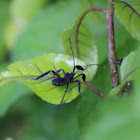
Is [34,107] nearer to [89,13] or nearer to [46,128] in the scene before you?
[46,128]

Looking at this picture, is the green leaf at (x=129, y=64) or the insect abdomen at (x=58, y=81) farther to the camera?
the insect abdomen at (x=58, y=81)

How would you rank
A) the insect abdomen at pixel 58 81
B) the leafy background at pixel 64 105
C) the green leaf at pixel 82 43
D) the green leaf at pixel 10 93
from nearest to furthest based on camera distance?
1. the leafy background at pixel 64 105
2. the insect abdomen at pixel 58 81
3. the green leaf at pixel 82 43
4. the green leaf at pixel 10 93

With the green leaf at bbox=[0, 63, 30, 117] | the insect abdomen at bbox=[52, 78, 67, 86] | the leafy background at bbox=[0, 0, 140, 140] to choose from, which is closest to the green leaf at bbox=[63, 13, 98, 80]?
the leafy background at bbox=[0, 0, 140, 140]

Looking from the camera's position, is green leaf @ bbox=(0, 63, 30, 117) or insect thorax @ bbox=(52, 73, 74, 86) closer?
insect thorax @ bbox=(52, 73, 74, 86)

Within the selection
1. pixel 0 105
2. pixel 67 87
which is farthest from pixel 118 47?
pixel 0 105

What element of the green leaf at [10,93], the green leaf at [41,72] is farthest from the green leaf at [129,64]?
the green leaf at [10,93]

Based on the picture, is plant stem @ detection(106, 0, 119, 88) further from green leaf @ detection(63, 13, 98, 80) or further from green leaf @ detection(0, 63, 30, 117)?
green leaf @ detection(0, 63, 30, 117)

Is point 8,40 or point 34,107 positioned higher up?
point 8,40

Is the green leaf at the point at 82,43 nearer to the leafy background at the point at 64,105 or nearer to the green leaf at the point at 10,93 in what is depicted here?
the leafy background at the point at 64,105
